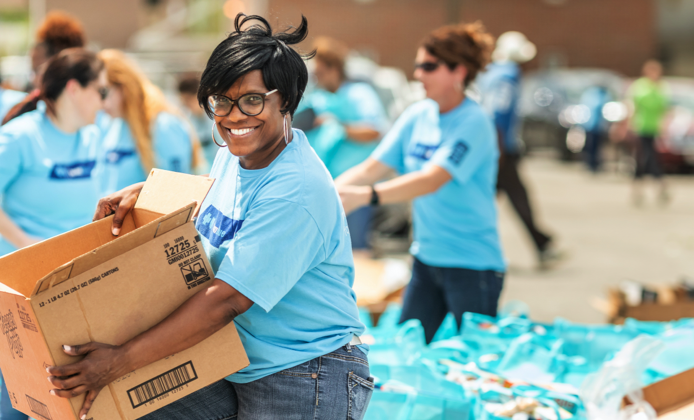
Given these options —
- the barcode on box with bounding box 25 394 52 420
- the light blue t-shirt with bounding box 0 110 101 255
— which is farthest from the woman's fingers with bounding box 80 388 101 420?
Answer: the light blue t-shirt with bounding box 0 110 101 255

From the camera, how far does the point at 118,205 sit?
2143 mm

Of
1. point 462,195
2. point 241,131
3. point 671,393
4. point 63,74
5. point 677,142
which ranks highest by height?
point 63,74

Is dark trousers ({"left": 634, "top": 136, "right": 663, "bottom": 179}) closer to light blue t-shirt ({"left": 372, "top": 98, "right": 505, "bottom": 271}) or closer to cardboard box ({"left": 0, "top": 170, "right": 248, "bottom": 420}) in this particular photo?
light blue t-shirt ({"left": 372, "top": 98, "right": 505, "bottom": 271})

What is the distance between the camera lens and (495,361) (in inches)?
122

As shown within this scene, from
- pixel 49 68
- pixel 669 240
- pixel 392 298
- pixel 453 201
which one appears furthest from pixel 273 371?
pixel 669 240

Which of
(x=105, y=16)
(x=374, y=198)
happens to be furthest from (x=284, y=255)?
(x=105, y=16)

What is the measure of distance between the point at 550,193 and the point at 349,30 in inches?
468

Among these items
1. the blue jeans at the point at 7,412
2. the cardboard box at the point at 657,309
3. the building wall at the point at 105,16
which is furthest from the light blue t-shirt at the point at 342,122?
the building wall at the point at 105,16

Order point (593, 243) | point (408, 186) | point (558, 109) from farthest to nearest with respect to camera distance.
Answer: point (558, 109) → point (593, 243) → point (408, 186)

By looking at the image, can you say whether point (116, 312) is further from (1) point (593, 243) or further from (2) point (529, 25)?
(2) point (529, 25)

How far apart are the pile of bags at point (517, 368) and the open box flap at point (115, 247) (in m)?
1.18

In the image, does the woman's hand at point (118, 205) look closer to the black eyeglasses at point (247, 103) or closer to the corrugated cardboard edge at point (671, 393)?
the black eyeglasses at point (247, 103)

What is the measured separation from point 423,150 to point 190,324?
1.94 meters

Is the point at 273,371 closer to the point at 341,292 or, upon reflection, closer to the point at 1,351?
the point at 341,292
